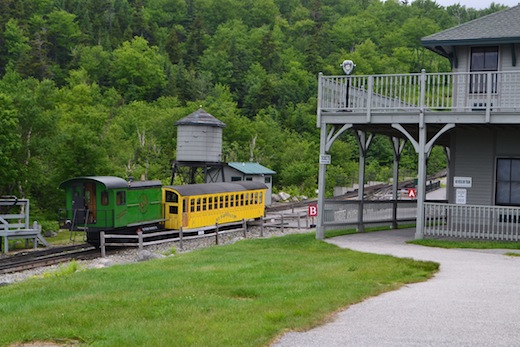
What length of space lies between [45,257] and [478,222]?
14.8 m

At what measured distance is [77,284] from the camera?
12914 mm

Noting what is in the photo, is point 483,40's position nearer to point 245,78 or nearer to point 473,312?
point 473,312

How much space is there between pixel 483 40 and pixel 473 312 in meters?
13.2

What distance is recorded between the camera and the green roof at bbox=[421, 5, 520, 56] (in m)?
21.1

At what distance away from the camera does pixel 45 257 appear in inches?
953

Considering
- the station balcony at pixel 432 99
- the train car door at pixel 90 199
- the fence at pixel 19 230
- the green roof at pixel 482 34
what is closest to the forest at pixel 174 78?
the fence at pixel 19 230

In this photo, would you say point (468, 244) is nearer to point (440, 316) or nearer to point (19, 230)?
point (440, 316)

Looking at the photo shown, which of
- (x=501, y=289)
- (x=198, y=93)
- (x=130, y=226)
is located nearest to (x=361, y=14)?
(x=198, y=93)

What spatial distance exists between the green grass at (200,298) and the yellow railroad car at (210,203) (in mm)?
14030

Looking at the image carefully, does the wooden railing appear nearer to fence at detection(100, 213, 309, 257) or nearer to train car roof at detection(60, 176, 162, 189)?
fence at detection(100, 213, 309, 257)

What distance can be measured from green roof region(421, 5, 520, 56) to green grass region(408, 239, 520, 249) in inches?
247

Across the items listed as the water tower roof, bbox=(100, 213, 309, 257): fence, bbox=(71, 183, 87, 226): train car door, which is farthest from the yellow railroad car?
the water tower roof

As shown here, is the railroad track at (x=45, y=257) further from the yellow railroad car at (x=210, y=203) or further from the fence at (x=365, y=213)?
the fence at (x=365, y=213)

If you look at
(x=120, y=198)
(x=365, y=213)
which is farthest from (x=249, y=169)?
(x=365, y=213)
